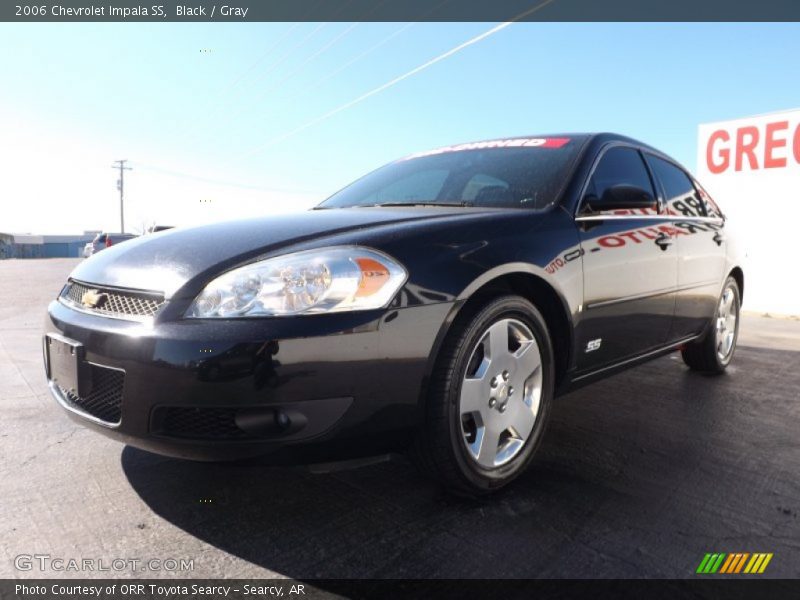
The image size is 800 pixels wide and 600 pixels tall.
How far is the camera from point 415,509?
203 centimetres

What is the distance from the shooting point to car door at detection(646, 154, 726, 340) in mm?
3418

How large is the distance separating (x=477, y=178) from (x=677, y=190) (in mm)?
1547

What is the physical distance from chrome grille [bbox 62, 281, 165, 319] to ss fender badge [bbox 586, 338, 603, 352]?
181 cm

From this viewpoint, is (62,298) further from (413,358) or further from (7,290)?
(7,290)

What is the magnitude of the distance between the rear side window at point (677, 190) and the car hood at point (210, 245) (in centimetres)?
162

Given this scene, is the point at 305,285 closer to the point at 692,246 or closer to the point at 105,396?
the point at 105,396

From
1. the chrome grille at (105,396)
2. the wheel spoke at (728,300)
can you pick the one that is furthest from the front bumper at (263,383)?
the wheel spoke at (728,300)

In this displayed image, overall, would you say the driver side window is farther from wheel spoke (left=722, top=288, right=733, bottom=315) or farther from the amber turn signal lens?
wheel spoke (left=722, top=288, right=733, bottom=315)

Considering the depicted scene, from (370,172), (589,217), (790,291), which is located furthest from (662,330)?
(790,291)

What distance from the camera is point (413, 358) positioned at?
186 centimetres

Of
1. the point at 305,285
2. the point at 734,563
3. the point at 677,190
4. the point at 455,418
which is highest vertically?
the point at 677,190

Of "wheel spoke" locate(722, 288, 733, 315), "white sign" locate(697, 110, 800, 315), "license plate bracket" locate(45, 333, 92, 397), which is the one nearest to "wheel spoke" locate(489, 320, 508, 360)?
"license plate bracket" locate(45, 333, 92, 397)

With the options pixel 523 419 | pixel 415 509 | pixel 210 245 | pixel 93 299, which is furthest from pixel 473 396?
pixel 93 299

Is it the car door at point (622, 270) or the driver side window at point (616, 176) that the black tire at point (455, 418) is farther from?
the driver side window at point (616, 176)
